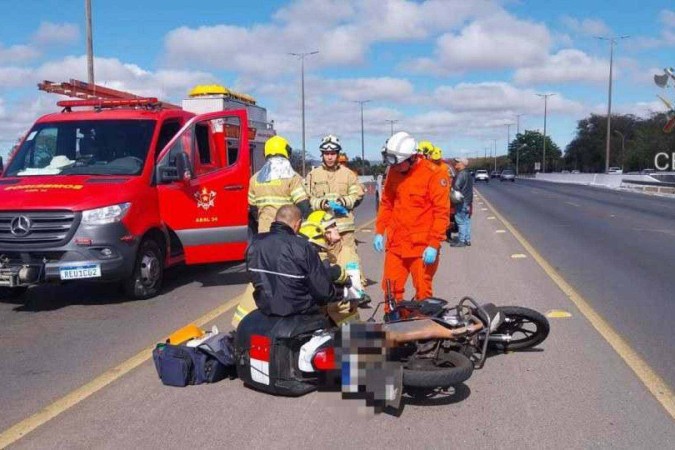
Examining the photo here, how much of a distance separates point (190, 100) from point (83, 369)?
25.8 feet

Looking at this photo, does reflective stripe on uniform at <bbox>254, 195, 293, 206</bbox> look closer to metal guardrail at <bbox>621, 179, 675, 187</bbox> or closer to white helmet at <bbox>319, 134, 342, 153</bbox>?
white helmet at <bbox>319, 134, 342, 153</bbox>

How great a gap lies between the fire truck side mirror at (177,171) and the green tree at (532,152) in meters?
136

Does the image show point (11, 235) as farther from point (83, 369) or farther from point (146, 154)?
point (83, 369)

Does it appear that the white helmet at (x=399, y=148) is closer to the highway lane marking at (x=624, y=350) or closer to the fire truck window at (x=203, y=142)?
the highway lane marking at (x=624, y=350)

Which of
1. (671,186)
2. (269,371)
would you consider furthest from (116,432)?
(671,186)

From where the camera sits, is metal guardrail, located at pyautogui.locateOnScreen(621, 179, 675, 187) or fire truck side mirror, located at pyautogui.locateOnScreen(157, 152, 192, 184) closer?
fire truck side mirror, located at pyautogui.locateOnScreen(157, 152, 192, 184)

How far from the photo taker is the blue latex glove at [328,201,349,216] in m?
7.63

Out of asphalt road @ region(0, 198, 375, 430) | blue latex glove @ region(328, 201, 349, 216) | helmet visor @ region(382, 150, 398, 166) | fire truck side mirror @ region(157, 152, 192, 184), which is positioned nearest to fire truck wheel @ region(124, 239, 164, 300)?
asphalt road @ region(0, 198, 375, 430)

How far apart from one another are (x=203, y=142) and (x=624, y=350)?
6.07 m

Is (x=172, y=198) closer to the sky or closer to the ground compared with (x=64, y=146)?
closer to the ground

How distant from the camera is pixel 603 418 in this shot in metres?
4.54

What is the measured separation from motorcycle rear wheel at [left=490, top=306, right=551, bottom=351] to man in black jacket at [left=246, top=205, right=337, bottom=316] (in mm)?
1604

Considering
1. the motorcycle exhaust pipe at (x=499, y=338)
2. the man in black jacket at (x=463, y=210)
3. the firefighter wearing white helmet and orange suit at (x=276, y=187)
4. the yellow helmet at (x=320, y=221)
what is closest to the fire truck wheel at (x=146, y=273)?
the firefighter wearing white helmet and orange suit at (x=276, y=187)

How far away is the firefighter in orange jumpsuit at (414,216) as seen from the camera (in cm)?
621
